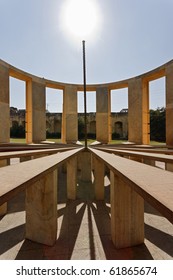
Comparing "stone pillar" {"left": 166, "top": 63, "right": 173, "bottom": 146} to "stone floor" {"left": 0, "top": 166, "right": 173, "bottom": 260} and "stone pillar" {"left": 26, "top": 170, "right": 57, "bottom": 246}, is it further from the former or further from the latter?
"stone pillar" {"left": 26, "top": 170, "right": 57, "bottom": 246}

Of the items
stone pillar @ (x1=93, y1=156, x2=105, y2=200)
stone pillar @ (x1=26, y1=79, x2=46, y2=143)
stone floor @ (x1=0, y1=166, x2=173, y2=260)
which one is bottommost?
stone floor @ (x1=0, y1=166, x2=173, y2=260)

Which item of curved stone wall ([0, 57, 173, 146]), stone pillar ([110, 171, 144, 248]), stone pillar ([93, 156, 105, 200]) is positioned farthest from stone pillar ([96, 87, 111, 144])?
stone pillar ([110, 171, 144, 248])

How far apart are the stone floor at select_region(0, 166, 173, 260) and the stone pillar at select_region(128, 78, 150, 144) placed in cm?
538

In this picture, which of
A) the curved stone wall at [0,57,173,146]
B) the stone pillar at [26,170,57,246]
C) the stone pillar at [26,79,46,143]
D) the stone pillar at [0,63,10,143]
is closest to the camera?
the stone pillar at [26,170,57,246]

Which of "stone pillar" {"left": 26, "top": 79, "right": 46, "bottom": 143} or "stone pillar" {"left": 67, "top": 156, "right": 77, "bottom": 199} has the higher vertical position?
"stone pillar" {"left": 26, "top": 79, "right": 46, "bottom": 143}

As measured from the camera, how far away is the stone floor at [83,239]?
14.9 ft

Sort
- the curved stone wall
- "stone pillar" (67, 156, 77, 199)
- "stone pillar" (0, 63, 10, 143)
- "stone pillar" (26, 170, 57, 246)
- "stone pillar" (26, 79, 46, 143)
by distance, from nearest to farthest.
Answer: "stone pillar" (26, 170, 57, 246) → "stone pillar" (67, 156, 77, 199) → "stone pillar" (0, 63, 10, 143) → the curved stone wall → "stone pillar" (26, 79, 46, 143)

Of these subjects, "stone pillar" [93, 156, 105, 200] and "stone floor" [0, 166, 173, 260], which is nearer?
"stone floor" [0, 166, 173, 260]

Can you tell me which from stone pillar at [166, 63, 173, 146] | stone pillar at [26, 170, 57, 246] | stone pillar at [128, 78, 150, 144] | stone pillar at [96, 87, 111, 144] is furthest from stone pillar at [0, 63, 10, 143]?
stone pillar at [166, 63, 173, 146]

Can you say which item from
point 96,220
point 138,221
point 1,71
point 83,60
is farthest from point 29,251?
point 1,71

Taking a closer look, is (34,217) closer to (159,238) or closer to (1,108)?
(159,238)

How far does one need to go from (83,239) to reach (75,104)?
31.7ft

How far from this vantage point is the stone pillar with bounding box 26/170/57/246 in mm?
4793

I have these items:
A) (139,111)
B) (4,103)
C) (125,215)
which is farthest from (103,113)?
(125,215)
